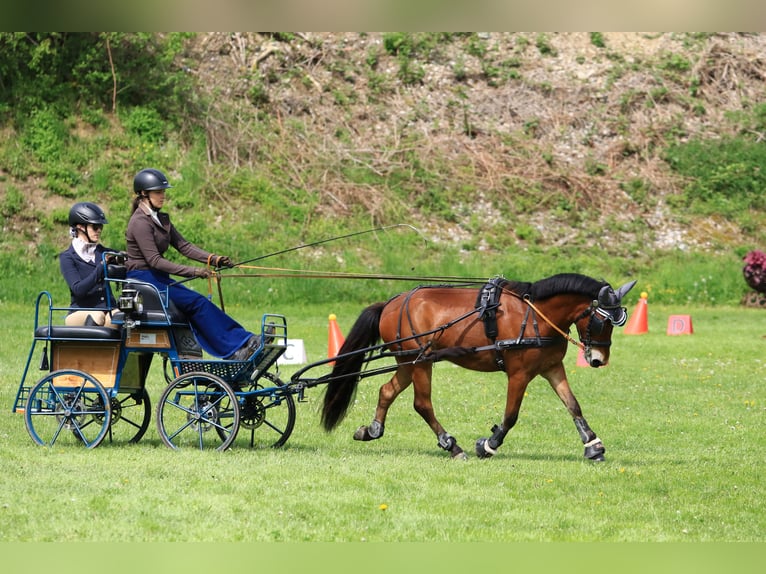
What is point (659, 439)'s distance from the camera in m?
11.3

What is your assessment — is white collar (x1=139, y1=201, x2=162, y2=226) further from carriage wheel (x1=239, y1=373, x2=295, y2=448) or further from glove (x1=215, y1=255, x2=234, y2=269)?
carriage wheel (x1=239, y1=373, x2=295, y2=448)

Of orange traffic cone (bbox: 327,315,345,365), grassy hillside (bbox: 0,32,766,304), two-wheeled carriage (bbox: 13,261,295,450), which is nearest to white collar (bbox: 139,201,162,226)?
two-wheeled carriage (bbox: 13,261,295,450)

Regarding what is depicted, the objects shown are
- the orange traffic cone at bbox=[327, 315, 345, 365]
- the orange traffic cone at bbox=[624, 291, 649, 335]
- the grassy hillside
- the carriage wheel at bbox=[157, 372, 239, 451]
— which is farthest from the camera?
the grassy hillside

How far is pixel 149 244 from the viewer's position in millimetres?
9570

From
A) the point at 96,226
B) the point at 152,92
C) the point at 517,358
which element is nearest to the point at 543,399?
the point at 517,358

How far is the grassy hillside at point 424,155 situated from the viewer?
25953 mm

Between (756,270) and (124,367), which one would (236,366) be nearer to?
(124,367)

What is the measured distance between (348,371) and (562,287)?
208 cm

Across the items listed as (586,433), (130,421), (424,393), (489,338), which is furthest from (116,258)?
(586,433)

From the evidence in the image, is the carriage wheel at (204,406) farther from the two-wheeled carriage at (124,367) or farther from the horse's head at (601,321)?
the horse's head at (601,321)

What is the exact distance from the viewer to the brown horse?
955cm

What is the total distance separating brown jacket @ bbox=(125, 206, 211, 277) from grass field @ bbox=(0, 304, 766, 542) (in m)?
1.56

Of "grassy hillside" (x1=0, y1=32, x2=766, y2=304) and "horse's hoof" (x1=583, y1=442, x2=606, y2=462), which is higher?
"grassy hillside" (x1=0, y1=32, x2=766, y2=304)

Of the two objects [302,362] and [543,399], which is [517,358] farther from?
[302,362]
